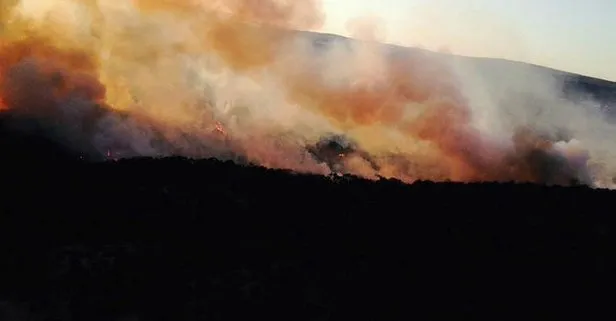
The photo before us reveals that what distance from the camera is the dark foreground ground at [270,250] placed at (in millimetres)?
15422

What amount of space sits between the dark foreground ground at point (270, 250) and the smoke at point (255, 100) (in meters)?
3.20

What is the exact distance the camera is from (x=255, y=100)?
27.4 meters

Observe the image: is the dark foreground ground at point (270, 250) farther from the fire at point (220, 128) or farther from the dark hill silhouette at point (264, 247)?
the fire at point (220, 128)

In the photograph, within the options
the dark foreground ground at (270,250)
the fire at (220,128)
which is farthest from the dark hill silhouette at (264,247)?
the fire at (220,128)

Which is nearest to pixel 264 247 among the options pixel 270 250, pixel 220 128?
pixel 270 250

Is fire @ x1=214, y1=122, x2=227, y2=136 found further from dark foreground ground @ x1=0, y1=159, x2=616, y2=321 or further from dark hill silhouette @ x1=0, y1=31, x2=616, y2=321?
dark foreground ground @ x1=0, y1=159, x2=616, y2=321

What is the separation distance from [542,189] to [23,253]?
62.6ft

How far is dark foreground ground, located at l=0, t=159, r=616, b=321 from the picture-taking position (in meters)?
15.4

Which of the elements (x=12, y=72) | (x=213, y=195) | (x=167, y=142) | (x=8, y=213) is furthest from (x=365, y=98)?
(x=8, y=213)

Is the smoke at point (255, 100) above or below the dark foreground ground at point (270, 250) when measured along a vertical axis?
above

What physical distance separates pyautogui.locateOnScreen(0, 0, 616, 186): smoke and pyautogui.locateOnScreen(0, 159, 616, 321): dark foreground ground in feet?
10.5

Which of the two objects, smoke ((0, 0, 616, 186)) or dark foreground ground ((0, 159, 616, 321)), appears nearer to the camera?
dark foreground ground ((0, 159, 616, 321))

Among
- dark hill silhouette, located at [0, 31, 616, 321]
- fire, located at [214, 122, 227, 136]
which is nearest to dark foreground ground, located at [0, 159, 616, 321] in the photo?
dark hill silhouette, located at [0, 31, 616, 321]

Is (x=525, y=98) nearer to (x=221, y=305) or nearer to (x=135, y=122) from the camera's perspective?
(x=135, y=122)
